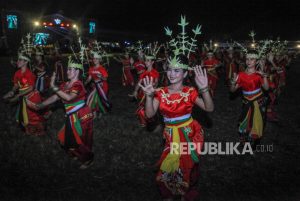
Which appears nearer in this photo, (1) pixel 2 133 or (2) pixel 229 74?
(1) pixel 2 133

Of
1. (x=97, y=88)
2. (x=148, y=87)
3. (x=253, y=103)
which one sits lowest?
(x=253, y=103)

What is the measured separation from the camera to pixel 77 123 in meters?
5.25

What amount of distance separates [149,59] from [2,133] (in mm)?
3930

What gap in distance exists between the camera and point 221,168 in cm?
577

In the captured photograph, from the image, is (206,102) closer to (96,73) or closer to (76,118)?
(76,118)

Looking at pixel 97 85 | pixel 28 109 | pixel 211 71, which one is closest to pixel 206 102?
pixel 28 109

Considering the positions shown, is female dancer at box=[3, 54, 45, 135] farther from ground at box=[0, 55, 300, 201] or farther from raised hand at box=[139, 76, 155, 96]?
raised hand at box=[139, 76, 155, 96]

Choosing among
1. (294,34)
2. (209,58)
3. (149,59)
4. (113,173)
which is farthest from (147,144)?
(294,34)

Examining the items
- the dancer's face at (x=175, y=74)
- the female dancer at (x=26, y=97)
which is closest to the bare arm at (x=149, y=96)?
the dancer's face at (x=175, y=74)

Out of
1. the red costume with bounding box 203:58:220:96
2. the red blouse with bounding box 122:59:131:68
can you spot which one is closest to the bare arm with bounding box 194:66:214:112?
the red costume with bounding box 203:58:220:96

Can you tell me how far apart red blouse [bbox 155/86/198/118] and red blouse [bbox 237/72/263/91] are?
236 cm

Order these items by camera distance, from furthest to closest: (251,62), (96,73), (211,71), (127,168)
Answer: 1. (211,71)
2. (96,73)
3. (251,62)
4. (127,168)

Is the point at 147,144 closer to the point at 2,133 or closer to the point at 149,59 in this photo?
the point at 149,59

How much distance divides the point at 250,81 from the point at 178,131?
8.43 ft
